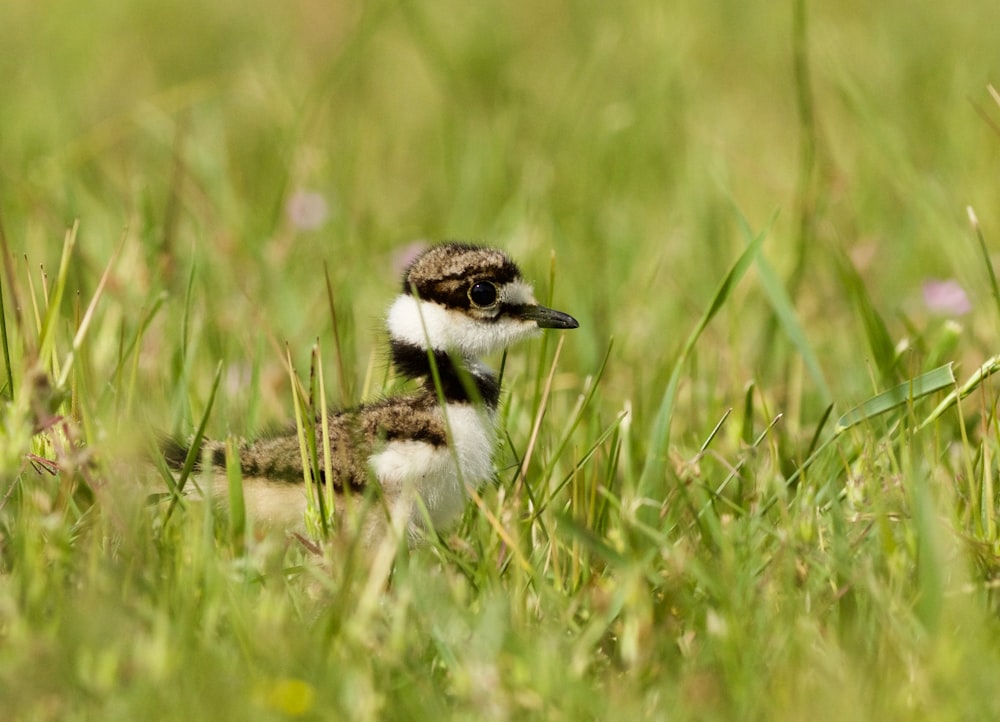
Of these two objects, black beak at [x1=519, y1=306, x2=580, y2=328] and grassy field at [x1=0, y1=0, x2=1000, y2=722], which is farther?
black beak at [x1=519, y1=306, x2=580, y2=328]

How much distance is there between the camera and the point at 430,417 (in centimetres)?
329

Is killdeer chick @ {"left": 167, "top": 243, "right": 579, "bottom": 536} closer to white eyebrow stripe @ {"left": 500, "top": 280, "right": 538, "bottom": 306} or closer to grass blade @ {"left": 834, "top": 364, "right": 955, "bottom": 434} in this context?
white eyebrow stripe @ {"left": 500, "top": 280, "right": 538, "bottom": 306}

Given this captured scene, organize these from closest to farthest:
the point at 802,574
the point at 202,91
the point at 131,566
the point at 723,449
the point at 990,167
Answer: the point at 131,566, the point at 802,574, the point at 723,449, the point at 990,167, the point at 202,91

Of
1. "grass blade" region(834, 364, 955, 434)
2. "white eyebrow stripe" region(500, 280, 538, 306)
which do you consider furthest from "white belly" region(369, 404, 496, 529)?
"grass blade" region(834, 364, 955, 434)

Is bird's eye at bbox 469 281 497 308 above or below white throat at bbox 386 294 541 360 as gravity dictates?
above

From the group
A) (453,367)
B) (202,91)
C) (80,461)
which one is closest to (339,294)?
(453,367)

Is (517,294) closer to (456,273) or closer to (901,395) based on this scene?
(456,273)

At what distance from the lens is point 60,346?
4.38 meters

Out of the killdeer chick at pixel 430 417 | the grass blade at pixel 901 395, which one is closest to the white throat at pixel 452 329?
the killdeer chick at pixel 430 417

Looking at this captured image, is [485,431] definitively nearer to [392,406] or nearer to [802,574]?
[392,406]

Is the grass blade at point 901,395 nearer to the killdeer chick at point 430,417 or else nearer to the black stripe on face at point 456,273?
the killdeer chick at point 430,417

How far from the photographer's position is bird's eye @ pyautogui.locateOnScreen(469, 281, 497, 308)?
357 cm

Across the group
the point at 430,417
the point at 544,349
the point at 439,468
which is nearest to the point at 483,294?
the point at 544,349

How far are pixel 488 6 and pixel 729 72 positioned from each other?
1414 mm
